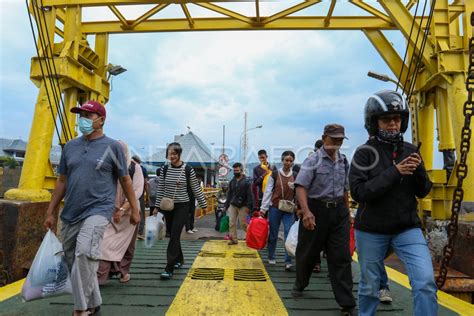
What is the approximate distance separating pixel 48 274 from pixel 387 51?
7.29 metres

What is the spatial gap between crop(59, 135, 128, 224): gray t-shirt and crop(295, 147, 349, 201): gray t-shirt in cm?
195

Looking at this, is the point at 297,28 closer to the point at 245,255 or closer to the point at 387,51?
the point at 387,51

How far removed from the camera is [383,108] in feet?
9.52

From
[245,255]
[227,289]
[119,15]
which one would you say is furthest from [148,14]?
[227,289]

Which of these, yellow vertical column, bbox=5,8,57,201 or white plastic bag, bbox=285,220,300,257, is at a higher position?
yellow vertical column, bbox=5,8,57,201

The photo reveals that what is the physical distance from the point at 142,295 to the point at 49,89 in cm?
392

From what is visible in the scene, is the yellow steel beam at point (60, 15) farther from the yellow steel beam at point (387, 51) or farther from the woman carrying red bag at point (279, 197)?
the yellow steel beam at point (387, 51)

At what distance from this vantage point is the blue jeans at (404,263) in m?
2.51

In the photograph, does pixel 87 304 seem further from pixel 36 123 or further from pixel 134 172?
pixel 36 123

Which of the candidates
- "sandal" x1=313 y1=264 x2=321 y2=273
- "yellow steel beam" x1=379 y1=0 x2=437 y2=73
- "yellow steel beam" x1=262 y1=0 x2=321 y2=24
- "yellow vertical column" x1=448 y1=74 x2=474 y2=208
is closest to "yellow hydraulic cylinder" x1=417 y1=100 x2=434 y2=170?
"yellow steel beam" x1=379 y1=0 x2=437 y2=73

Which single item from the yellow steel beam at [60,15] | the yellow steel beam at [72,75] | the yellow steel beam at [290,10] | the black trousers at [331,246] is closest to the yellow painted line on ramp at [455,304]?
the black trousers at [331,246]

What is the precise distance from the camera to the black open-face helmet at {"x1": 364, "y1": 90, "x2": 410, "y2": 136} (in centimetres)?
290

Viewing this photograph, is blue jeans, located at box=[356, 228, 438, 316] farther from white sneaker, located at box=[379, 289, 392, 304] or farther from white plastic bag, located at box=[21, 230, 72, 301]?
white plastic bag, located at box=[21, 230, 72, 301]

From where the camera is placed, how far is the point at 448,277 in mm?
4520
